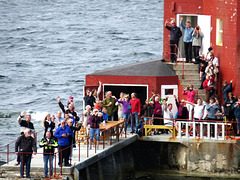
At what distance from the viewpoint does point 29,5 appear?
327 ft

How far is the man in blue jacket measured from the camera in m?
21.7

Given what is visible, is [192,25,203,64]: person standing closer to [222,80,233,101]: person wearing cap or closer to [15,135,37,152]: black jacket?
[222,80,233,101]: person wearing cap

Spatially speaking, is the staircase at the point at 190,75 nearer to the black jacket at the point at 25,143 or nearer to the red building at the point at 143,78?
the red building at the point at 143,78

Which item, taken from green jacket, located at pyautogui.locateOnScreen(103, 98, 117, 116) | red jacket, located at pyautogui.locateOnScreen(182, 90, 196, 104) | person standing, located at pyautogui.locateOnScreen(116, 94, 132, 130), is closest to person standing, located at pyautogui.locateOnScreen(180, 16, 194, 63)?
red jacket, located at pyautogui.locateOnScreen(182, 90, 196, 104)

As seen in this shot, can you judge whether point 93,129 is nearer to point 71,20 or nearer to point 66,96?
point 66,96

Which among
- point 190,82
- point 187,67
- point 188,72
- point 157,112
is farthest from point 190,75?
point 157,112

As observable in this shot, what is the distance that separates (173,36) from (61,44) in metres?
49.4

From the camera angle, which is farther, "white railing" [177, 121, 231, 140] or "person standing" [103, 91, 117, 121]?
"person standing" [103, 91, 117, 121]

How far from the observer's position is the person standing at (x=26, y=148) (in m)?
21.0

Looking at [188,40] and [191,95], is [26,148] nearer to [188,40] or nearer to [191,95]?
[191,95]

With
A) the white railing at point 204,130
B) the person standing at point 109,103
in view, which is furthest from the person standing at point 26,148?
the white railing at point 204,130

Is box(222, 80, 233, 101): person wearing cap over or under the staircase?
under

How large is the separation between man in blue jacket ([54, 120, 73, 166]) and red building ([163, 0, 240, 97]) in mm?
8885

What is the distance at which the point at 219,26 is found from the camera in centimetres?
2972
